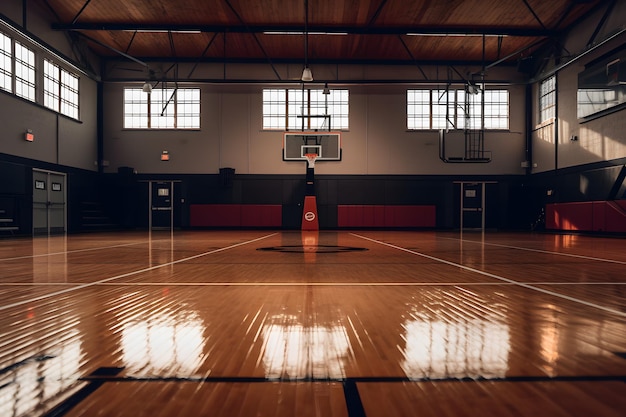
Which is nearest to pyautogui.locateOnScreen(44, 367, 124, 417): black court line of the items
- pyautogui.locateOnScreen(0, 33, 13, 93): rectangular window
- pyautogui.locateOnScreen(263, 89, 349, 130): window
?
pyautogui.locateOnScreen(0, 33, 13, 93): rectangular window

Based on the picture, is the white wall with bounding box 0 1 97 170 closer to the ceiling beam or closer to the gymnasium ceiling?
the gymnasium ceiling

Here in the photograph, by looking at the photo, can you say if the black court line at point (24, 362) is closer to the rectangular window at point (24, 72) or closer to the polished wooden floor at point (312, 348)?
the polished wooden floor at point (312, 348)

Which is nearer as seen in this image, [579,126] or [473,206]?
[579,126]

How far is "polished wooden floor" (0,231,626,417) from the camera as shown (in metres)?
1.05

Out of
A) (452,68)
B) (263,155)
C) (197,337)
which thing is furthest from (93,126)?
(197,337)

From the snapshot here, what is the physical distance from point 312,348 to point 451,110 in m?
16.0

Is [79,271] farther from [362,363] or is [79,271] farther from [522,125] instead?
[522,125]

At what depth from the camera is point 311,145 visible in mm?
15609

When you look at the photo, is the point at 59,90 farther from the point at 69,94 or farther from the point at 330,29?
the point at 330,29

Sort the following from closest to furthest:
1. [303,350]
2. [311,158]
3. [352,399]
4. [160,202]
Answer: [352,399] → [303,350] → [311,158] → [160,202]

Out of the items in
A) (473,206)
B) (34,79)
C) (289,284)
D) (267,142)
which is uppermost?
(34,79)

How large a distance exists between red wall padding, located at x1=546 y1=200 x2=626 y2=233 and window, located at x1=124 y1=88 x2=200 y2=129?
42.8ft

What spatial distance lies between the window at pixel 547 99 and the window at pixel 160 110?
12.6 meters

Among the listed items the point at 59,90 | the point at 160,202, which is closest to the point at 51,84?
the point at 59,90
